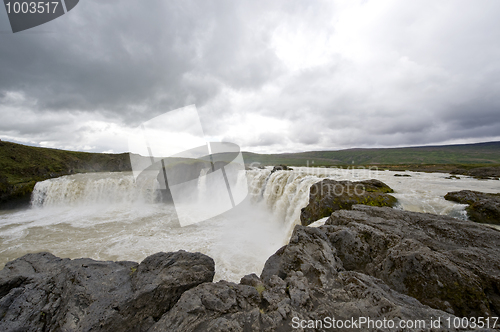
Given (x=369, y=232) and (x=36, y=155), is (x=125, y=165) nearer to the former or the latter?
(x=36, y=155)

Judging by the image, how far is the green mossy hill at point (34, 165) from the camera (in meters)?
31.8

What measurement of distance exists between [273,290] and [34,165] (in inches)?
2575

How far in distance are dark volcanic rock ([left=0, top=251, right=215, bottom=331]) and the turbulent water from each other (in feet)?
22.9

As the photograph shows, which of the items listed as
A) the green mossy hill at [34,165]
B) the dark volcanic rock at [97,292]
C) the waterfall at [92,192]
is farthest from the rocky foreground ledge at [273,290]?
the green mossy hill at [34,165]

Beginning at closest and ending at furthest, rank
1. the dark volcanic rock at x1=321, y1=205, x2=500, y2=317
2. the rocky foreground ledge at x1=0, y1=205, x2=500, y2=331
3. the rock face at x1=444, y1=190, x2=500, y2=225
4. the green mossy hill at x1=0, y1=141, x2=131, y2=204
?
1. the rocky foreground ledge at x1=0, y1=205, x2=500, y2=331
2. the dark volcanic rock at x1=321, y1=205, x2=500, y2=317
3. the rock face at x1=444, y1=190, x2=500, y2=225
4. the green mossy hill at x1=0, y1=141, x2=131, y2=204

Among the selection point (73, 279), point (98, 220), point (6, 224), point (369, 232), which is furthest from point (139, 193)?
point (369, 232)

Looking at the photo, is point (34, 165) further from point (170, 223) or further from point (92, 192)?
point (170, 223)

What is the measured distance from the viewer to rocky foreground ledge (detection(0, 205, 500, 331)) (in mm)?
3330

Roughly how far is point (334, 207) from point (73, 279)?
12272 millimetres

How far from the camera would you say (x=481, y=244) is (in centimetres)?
551

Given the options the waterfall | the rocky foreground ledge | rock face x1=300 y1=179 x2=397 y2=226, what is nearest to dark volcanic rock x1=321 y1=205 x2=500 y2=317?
the rocky foreground ledge

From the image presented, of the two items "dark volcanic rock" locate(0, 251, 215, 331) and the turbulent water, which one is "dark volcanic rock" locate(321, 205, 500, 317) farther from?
the turbulent water

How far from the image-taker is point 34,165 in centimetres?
4281

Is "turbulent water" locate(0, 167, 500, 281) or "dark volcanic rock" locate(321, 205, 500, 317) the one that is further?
"turbulent water" locate(0, 167, 500, 281)
